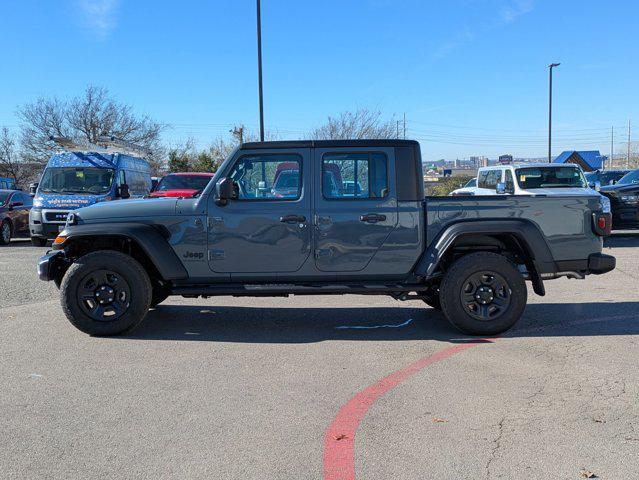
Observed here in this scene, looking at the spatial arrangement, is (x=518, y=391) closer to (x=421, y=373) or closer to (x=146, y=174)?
(x=421, y=373)

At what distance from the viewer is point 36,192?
14289 mm

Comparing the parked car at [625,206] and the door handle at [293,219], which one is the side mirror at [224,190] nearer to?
the door handle at [293,219]

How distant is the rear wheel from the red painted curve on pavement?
571 inches

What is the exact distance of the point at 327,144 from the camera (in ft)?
19.3

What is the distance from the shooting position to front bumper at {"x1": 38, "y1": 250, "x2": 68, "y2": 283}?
586cm

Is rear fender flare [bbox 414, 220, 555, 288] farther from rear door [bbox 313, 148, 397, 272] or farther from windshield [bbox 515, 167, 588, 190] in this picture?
windshield [bbox 515, 167, 588, 190]

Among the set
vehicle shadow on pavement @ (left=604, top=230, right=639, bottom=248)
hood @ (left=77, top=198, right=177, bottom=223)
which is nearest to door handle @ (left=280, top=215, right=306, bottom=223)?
hood @ (left=77, top=198, right=177, bottom=223)

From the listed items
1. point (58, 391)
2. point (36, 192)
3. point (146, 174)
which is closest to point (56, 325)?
point (58, 391)

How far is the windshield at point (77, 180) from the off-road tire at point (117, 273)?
9.37 m

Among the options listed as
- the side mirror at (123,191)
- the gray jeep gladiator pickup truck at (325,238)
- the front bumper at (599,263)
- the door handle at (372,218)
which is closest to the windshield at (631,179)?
the front bumper at (599,263)

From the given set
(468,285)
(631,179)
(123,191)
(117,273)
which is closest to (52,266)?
(117,273)

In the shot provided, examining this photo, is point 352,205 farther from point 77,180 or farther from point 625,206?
point 77,180

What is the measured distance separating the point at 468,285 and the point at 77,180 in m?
11.9

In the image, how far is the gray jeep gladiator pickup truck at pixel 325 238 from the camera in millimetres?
5711
